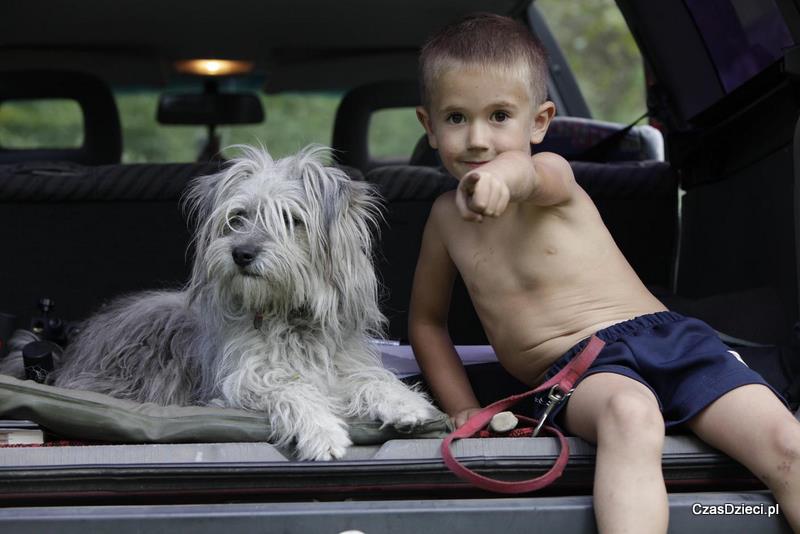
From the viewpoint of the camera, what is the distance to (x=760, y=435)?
7.88ft

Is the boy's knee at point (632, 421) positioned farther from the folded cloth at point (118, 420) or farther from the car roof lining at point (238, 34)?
the car roof lining at point (238, 34)

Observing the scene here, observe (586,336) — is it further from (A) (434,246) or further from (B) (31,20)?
(B) (31,20)

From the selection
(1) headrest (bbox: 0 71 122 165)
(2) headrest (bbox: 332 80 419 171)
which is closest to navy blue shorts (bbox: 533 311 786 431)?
(2) headrest (bbox: 332 80 419 171)

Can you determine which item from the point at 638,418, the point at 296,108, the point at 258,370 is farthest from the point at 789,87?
the point at 296,108

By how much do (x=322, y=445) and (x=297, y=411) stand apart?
0.49ft

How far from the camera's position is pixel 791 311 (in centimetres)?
318

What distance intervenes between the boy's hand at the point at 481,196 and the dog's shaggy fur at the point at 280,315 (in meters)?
0.50

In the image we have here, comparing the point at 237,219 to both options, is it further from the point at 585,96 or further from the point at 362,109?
the point at 585,96

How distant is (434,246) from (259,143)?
0.58 meters

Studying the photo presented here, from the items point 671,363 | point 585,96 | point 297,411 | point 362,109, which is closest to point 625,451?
point 671,363

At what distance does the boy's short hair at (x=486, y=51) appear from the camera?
2.87 m

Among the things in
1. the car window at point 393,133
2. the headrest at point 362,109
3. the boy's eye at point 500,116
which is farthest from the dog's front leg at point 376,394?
the headrest at point 362,109

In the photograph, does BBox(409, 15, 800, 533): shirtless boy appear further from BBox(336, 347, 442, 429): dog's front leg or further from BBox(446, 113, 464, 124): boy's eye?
BBox(336, 347, 442, 429): dog's front leg

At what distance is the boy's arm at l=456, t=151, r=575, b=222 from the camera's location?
91.6 inches
